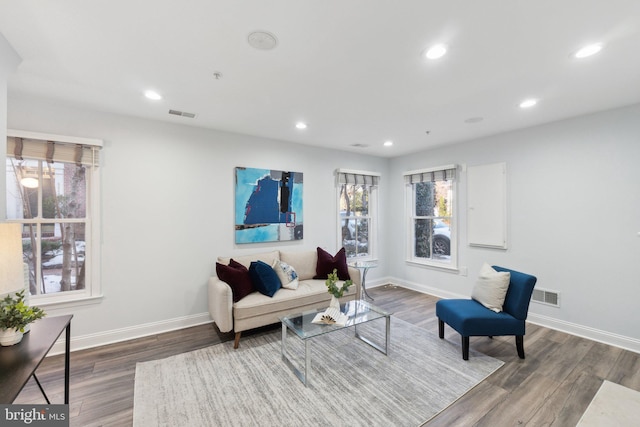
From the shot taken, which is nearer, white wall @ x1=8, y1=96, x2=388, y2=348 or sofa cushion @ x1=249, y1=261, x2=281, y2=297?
white wall @ x1=8, y1=96, x2=388, y2=348

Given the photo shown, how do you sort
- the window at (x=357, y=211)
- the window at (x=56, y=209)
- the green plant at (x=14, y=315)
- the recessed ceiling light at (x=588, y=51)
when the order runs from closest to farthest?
the green plant at (x=14, y=315)
the recessed ceiling light at (x=588, y=51)
the window at (x=56, y=209)
the window at (x=357, y=211)

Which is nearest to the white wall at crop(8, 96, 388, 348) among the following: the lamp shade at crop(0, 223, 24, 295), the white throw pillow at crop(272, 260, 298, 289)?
the white throw pillow at crop(272, 260, 298, 289)

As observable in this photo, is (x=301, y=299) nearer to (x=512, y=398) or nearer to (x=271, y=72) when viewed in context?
(x=512, y=398)

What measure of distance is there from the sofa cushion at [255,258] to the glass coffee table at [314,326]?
1.11 meters

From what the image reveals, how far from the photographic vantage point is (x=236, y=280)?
307 centimetres

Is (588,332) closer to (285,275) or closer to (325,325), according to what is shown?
(325,325)

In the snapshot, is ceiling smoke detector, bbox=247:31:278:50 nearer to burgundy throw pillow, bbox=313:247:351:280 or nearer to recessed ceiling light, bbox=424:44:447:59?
recessed ceiling light, bbox=424:44:447:59

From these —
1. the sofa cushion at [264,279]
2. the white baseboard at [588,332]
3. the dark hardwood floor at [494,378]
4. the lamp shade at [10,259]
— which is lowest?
the dark hardwood floor at [494,378]

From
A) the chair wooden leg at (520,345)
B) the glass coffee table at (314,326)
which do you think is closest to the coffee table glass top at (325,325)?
the glass coffee table at (314,326)

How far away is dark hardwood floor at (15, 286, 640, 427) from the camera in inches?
76.7

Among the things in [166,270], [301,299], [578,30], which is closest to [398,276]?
[301,299]

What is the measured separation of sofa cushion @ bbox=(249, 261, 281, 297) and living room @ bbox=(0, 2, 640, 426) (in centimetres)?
67

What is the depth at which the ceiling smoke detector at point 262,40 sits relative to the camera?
5.65 ft

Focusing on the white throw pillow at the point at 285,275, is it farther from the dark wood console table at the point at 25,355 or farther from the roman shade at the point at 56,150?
the roman shade at the point at 56,150
